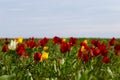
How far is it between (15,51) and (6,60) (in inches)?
56.9

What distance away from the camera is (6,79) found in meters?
4.61

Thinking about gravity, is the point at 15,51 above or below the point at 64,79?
above

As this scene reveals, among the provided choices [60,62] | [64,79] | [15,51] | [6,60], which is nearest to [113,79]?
[64,79]

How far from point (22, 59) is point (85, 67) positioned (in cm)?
149

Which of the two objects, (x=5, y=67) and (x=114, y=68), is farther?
(x=114, y=68)

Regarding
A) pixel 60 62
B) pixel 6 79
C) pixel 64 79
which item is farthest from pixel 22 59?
pixel 6 79

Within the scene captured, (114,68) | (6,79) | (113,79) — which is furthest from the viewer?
(114,68)

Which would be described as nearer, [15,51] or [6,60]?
[15,51]

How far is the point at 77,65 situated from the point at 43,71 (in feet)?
2.43

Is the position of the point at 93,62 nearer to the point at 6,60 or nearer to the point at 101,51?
the point at 101,51

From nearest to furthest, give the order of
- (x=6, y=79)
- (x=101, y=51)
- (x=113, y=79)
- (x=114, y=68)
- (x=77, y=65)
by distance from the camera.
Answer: (x=6, y=79)
(x=113, y=79)
(x=101, y=51)
(x=77, y=65)
(x=114, y=68)

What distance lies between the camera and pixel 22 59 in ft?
26.9

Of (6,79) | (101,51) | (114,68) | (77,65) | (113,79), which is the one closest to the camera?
(6,79)

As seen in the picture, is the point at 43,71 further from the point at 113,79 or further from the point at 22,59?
the point at 113,79
